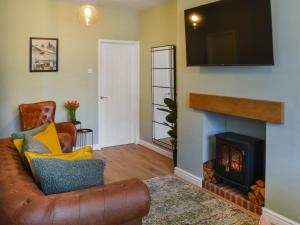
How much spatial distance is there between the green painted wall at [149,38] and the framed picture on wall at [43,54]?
165 cm

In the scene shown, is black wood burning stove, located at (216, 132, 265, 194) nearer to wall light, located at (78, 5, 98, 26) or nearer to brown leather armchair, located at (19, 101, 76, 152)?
wall light, located at (78, 5, 98, 26)

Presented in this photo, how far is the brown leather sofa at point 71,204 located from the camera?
1454 millimetres

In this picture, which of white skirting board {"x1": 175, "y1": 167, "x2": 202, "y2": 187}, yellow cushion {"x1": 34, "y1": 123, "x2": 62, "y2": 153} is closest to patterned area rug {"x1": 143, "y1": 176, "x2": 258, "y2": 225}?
white skirting board {"x1": 175, "y1": 167, "x2": 202, "y2": 187}

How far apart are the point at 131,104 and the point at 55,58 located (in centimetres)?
176

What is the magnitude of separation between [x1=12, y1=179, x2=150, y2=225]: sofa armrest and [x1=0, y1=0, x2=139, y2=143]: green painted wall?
12.3ft

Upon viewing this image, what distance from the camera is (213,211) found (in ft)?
10.6

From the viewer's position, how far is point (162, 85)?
5.39 meters

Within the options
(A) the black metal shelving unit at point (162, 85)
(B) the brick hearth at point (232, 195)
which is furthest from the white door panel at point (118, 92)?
(B) the brick hearth at point (232, 195)

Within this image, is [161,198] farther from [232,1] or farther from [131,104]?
[131,104]

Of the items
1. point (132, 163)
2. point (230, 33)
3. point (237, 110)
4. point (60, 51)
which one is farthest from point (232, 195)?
point (60, 51)

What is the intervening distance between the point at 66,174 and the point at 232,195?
7.59ft

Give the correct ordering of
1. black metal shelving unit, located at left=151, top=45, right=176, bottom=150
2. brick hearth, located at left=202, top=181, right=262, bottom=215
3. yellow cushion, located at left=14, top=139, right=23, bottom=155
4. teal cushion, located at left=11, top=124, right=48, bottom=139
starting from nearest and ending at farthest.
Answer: yellow cushion, located at left=14, top=139, right=23, bottom=155 → teal cushion, located at left=11, top=124, right=48, bottom=139 → brick hearth, located at left=202, top=181, right=262, bottom=215 → black metal shelving unit, located at left=151, top=45, right=176, bottom=150

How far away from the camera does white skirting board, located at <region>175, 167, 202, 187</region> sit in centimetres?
394

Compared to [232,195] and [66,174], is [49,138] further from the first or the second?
[232,195]
